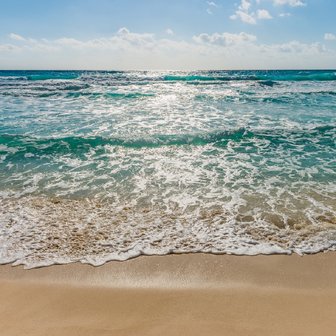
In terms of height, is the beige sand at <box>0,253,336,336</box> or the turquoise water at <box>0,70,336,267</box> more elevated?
the turquoise water at <box>0,70,336,267</box>

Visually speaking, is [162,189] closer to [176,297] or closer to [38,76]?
[176,297]

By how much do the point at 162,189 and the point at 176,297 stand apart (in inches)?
132

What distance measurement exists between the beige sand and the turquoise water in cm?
34

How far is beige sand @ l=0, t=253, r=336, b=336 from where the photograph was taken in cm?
307

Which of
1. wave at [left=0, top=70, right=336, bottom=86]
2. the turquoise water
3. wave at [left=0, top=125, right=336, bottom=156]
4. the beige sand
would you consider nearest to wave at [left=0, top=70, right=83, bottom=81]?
wave at [left=0, top=70, right=336, bottom=86]

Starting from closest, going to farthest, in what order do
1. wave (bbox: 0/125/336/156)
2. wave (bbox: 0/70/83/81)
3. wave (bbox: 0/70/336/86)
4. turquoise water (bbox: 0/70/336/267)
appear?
turquoise water (bbox: 0/70/336/267), wave (bbox: 0/125/336/156), wave (bbox: 0/70/336/86), wave (bbox: 0/70/83/81)

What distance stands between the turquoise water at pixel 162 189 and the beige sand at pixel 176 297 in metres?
0.34

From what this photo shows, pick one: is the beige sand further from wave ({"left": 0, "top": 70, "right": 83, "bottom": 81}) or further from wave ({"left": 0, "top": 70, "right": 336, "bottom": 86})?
wave ({"left": 0, "top": 70, "right": 83, "bottom": 81})

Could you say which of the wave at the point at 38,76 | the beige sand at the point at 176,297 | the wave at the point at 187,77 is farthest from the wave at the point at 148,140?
the wave at the point at 38,76

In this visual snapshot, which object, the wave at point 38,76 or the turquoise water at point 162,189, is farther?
the wave at point 38,76

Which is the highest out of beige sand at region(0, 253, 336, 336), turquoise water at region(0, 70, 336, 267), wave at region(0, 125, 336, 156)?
wave at region(0, 125, 336, 156)

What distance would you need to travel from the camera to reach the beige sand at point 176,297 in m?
3.07

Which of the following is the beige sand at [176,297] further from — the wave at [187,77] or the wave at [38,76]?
the wave at [38,76]

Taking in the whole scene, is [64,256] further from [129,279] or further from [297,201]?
[297,201]
